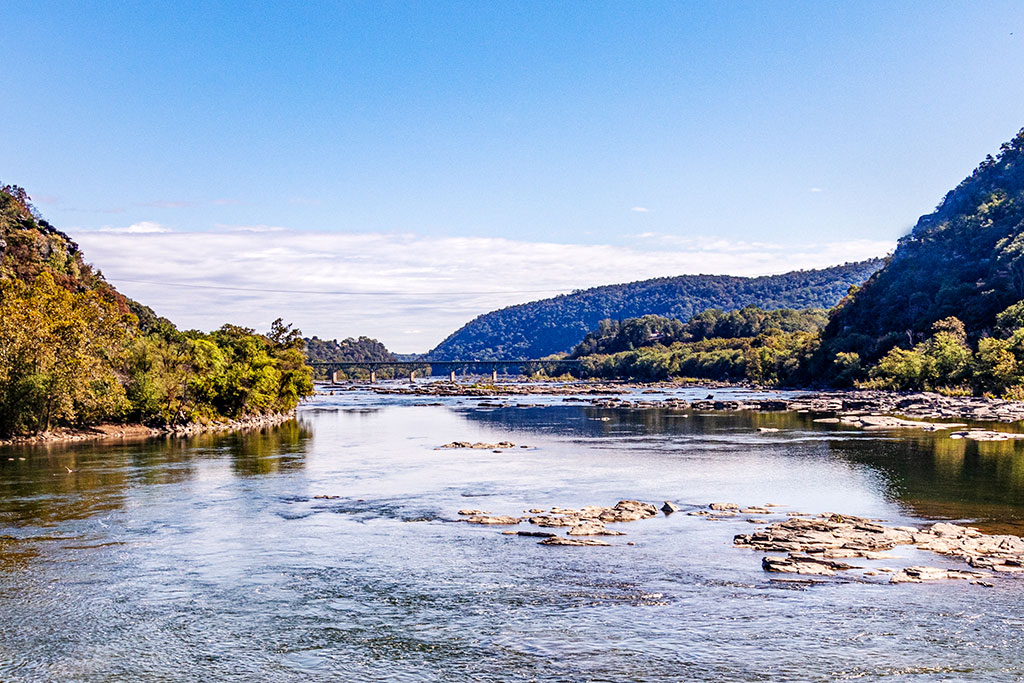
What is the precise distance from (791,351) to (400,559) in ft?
561

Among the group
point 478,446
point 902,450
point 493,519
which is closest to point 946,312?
point 902,450

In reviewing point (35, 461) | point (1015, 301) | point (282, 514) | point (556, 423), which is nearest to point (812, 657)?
point (282, 514)

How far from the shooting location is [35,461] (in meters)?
55.7

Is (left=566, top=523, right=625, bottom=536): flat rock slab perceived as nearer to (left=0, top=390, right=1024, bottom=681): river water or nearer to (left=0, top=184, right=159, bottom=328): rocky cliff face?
(left=0, top=390, right=1024, bottom=681): river water

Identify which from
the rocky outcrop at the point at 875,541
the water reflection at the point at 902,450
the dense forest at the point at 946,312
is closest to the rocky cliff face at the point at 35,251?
the water reflection at the point at 902,450

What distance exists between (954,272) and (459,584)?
151 metres

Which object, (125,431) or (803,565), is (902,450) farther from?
(125,431)

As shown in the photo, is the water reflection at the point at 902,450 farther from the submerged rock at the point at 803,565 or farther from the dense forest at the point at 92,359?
the dense forest at the point at 92,359

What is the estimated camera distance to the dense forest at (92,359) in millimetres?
66125

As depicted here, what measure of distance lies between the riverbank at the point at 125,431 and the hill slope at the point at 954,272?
105 metres

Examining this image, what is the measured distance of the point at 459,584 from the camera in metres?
27.0

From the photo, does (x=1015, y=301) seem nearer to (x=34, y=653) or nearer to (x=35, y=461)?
(x=35, y=461)

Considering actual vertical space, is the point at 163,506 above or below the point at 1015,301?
below

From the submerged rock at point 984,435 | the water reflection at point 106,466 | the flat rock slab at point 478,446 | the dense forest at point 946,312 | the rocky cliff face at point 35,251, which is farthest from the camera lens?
the dense forest at point 946,312
